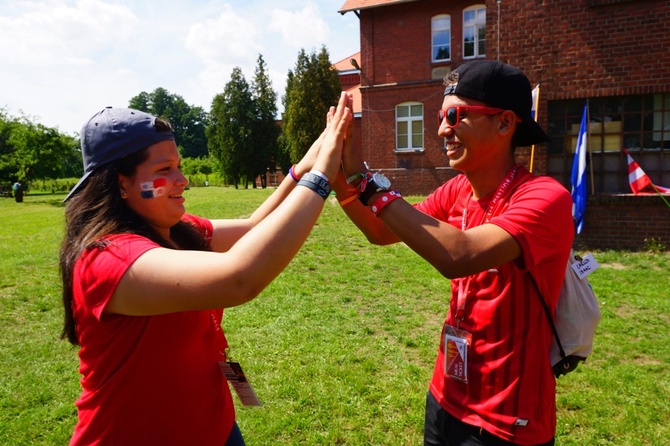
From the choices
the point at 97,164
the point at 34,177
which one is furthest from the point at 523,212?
the point at 34,177

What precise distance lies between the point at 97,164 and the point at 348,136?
100 centimetres

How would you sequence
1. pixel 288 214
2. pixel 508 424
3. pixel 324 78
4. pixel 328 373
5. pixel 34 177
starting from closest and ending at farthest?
pixel 288 214, pixel 508 424, pixel 328 373, pixel 324 78, pixel 34 177

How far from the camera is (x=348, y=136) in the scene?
2.06 meters

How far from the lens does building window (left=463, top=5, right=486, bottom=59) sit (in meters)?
20.2

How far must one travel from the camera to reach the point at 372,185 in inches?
76.2

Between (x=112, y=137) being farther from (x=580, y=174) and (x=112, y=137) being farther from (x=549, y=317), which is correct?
(x=580, y=174)

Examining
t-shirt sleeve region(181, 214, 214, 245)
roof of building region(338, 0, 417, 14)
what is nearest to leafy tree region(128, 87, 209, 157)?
roof of building region(338, 0, 417, 14)

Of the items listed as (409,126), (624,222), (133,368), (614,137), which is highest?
(409,126)

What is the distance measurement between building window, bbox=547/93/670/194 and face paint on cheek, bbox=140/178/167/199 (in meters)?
8.94

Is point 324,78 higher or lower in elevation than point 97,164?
higher

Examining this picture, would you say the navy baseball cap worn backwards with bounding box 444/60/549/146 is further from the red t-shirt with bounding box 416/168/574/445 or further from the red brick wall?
the red brick wall

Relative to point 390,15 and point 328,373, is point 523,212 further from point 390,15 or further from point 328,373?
point 390,15

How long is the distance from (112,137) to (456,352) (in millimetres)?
1602

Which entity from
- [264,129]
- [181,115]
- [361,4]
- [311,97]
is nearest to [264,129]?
[264,129]
